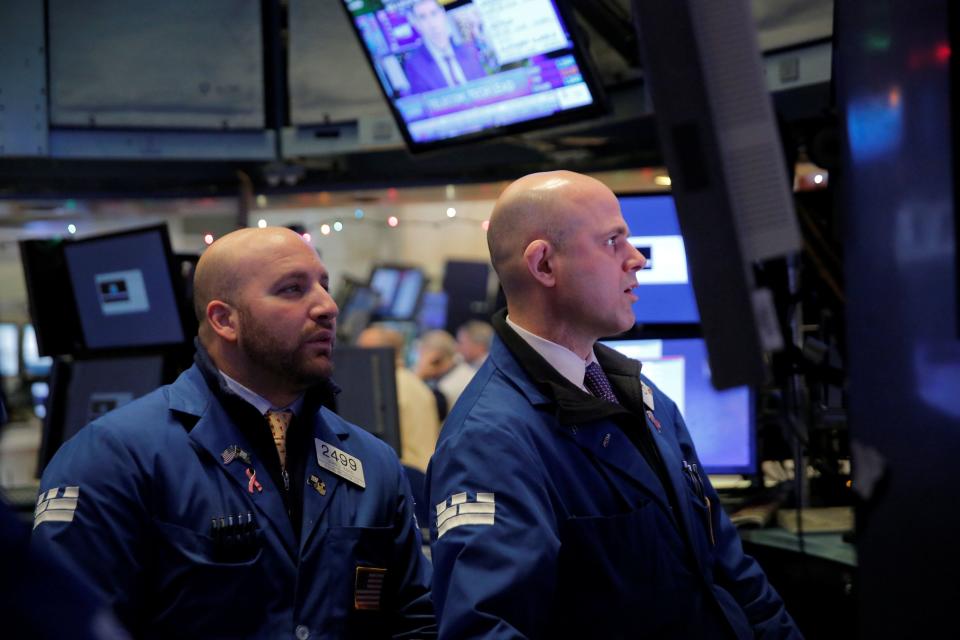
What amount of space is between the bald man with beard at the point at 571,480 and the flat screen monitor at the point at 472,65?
168 centimetres

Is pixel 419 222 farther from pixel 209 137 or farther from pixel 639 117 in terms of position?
pixel 639 117

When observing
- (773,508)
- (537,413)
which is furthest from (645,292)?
(537,413)

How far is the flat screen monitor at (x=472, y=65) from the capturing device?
380cm

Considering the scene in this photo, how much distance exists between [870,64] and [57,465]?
1.78 m

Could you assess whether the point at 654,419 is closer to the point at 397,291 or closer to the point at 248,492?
the point at 248,492

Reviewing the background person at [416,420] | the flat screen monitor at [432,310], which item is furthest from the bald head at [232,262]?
the flat screen monitor at [432,310]

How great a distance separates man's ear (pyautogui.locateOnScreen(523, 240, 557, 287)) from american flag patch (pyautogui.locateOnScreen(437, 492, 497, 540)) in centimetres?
48

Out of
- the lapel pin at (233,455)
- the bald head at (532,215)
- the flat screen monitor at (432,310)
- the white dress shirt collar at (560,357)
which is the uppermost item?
the bald head at (532,215)

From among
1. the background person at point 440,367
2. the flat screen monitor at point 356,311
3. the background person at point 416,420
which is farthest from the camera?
the background person at point 440,367

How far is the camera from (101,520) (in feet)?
6.95

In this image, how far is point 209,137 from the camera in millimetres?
5422

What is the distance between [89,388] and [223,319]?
2218 millimetres

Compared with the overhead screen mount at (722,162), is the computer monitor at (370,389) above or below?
below

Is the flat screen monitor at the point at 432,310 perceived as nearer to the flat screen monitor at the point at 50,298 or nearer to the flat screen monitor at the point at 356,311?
the flat screen monitor at the point at 356,311
